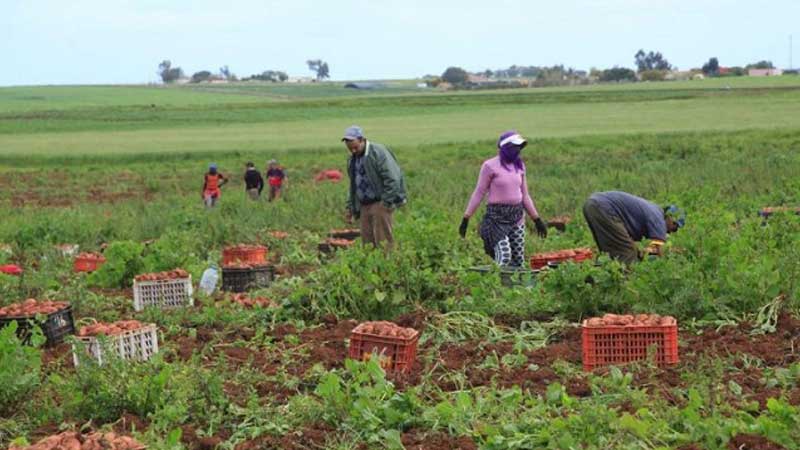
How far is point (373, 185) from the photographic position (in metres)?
11.3

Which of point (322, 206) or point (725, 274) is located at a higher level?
point (725, 274)

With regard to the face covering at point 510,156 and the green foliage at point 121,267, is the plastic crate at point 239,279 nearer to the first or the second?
the green foliage at point 121,267

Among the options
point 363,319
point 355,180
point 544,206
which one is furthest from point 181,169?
point 363,319

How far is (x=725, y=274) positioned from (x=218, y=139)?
41121mm

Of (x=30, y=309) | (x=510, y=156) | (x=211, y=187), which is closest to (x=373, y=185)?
(x=510, y=156)

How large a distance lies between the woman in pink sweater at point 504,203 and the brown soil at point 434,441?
4.81m

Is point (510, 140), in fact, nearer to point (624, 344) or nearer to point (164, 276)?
point (164, 276)

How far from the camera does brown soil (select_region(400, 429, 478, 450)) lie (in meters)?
5.66

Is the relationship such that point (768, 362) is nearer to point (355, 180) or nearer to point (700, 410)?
point (700, 410)

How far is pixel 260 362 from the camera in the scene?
793 cm

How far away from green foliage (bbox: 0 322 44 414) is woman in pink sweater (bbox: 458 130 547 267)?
477cm

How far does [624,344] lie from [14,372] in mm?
3375

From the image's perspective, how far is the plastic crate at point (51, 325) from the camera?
340 inches

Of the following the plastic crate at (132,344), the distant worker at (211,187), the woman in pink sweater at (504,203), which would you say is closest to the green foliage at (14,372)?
the plastic crate at (132,344)
